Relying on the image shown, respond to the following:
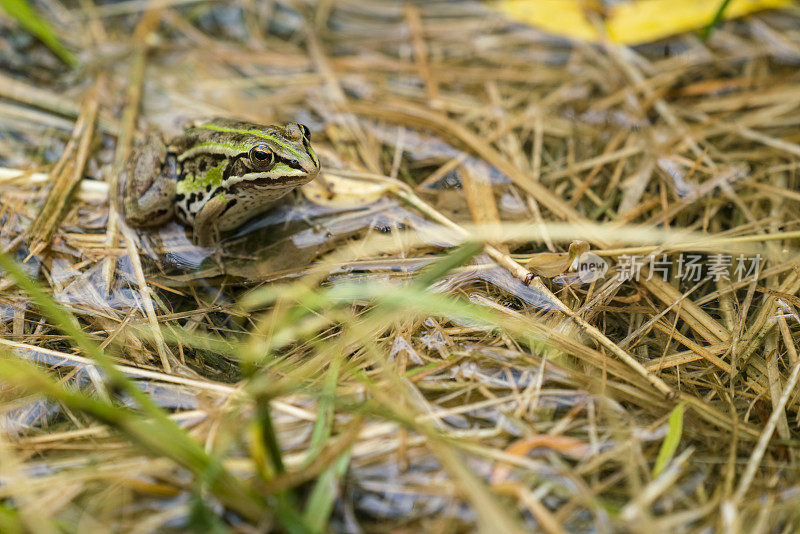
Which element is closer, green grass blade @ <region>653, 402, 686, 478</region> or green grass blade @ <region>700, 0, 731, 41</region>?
green grass blade @ <region>653, 402, 686, 478</region>

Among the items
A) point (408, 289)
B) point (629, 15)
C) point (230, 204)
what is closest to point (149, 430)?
point (408, 289)

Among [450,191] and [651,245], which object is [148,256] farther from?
[651,245]

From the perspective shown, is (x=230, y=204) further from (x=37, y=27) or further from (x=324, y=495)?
(x=37, y=27)

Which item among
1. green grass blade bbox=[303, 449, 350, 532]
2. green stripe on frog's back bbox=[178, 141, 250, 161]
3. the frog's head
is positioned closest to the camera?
green grass blade bbox=[303, 449, 350, 532]

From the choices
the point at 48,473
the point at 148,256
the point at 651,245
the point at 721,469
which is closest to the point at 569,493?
Result: the point at 721,469

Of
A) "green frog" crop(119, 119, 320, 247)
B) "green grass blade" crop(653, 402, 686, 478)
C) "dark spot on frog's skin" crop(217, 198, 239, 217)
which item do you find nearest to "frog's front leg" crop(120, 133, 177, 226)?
"green frog" crop(119, 119, 320, 247)

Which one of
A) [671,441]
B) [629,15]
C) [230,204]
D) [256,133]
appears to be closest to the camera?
[671,441]

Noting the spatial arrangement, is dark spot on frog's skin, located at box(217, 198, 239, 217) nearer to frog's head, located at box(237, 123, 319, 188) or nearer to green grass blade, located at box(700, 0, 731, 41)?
frog's head, located at box(237, 123, 319, 188)
